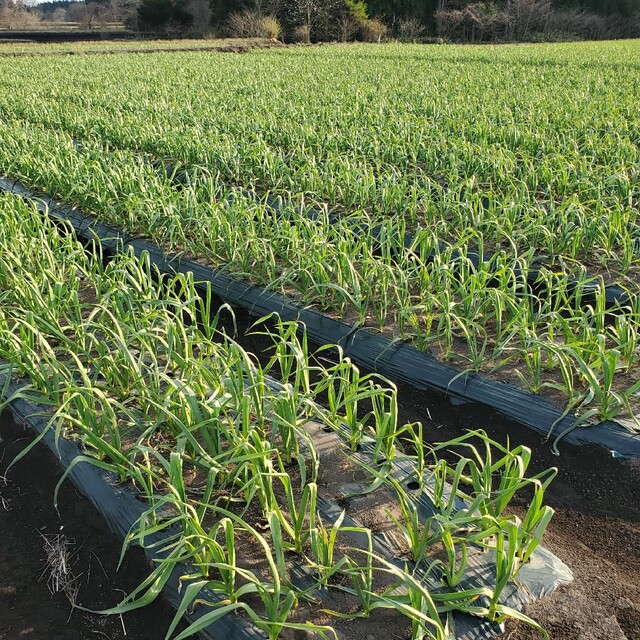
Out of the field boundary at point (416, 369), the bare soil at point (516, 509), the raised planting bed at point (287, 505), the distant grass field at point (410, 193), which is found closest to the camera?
the raised planting bed at point (287, 505)

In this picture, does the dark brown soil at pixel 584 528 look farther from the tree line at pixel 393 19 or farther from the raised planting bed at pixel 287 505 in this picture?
the tree line at pixel 393 19

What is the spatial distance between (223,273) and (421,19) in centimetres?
4032

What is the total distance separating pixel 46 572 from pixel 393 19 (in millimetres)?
40364

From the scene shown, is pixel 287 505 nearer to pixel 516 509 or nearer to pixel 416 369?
pixel 516 509

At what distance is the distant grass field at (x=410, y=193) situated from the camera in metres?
2.72

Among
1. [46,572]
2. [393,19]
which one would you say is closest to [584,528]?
[46,572]

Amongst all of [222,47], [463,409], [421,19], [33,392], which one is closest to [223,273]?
[33,392]

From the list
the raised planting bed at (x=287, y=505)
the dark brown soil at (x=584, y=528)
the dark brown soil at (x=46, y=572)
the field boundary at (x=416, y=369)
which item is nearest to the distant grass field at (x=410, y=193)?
the field boundary at (x=416, y=369)

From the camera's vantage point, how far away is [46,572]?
1.88 m

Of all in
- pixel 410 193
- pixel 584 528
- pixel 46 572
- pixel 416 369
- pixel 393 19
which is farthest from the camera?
pixel 393 19

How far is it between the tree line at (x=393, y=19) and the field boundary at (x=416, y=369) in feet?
97.9

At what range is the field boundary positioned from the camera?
2.28 m

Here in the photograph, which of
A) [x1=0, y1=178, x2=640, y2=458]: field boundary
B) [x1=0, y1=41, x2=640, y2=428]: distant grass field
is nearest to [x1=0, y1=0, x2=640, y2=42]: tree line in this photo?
[x1=0, y1=41, x2=640, y2=428]: distant grass field

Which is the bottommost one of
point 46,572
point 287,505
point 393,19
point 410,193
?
point 46,572
